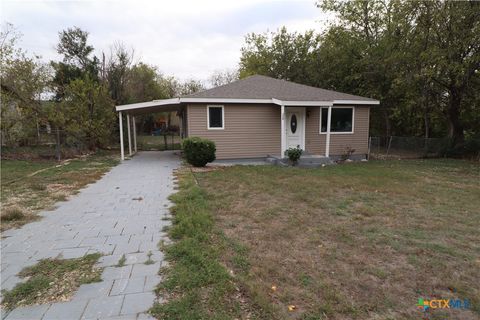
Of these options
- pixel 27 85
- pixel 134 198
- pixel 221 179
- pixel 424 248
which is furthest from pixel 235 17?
pixel 424 248

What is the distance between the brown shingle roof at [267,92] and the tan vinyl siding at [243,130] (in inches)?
17.6

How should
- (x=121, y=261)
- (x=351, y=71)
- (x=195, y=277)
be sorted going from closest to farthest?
1. (x=195, y=277)
2. (x=121, y=261)
3. (x=351, y=71)

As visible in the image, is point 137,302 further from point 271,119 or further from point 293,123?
point 293,123

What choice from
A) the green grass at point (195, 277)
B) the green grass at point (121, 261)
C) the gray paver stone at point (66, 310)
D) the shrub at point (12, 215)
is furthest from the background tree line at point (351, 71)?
the gray paver stone at point (66, 310)

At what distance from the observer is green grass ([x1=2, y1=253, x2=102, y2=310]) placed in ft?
7.43

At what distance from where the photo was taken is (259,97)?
10648 millimetres

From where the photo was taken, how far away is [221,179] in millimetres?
7258

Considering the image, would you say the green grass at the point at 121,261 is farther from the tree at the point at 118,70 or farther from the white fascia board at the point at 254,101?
the tree at the point at 118,70

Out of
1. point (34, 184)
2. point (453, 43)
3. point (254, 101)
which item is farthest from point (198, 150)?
point (453, 43)

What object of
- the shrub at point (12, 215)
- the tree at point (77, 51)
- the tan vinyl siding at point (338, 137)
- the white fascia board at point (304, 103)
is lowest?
the shrub at point (12, 215)

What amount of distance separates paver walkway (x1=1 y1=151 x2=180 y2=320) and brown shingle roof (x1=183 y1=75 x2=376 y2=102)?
18.4 ft

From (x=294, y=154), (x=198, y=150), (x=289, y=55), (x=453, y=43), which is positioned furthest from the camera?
(x=289, y=55)

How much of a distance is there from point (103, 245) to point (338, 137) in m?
10.8

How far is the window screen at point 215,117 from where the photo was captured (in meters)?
10.5
